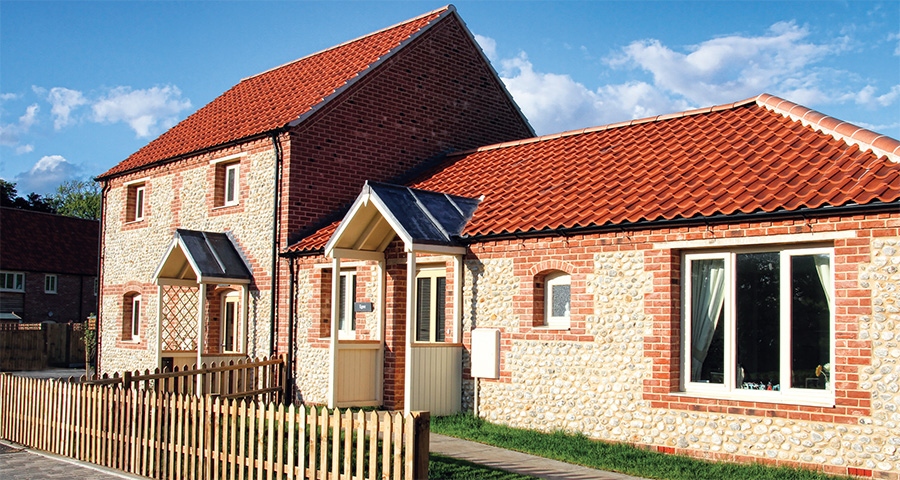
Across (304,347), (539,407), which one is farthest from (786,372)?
(304,347)

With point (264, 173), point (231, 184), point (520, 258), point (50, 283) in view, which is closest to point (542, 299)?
point (520, 258)

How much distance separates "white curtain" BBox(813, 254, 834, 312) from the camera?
11.3 meters

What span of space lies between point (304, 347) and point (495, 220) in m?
5.51

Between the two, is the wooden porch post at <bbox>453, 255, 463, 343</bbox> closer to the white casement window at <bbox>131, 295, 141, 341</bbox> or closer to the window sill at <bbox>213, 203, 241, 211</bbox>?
the window sill at <bbox>213, 203, 241, 211</bbox>

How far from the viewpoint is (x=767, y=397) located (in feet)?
38.4

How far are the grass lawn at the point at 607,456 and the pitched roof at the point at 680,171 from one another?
3.17 m

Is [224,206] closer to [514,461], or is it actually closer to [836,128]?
[514,461]

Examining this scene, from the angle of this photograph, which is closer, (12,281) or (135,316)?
(135,316)

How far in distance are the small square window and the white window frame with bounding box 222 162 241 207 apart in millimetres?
23489

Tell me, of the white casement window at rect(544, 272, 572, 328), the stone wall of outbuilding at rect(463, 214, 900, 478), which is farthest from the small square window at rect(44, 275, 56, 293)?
the white casement window at rect(544, 272, 572, 328)

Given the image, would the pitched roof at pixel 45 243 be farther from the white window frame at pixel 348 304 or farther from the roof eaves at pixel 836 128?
the roof eaves at pixel 836 128

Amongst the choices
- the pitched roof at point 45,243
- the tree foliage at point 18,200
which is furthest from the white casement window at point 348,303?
the tree foliage at point 18,200

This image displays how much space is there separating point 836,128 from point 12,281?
120 ft

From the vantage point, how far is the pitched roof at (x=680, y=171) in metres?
12.0
